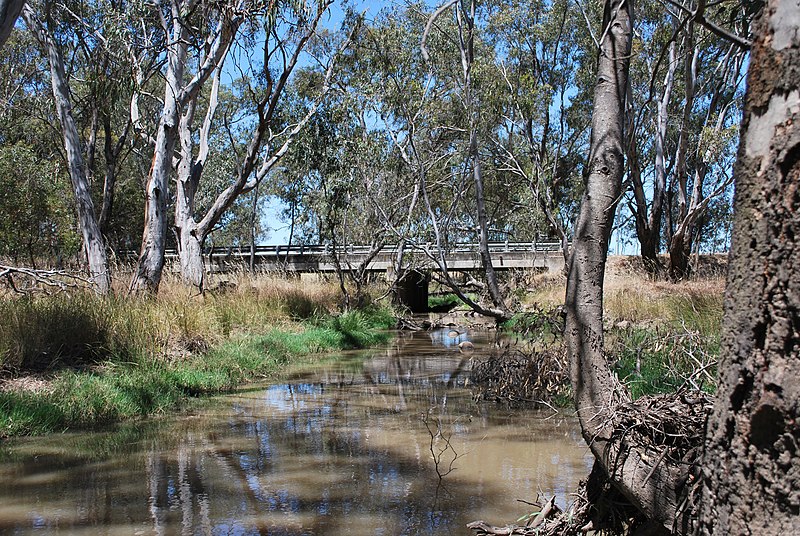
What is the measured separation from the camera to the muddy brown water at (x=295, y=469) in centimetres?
406

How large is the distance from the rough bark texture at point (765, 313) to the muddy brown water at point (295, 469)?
2.38 meters

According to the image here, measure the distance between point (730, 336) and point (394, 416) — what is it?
5.78 metres

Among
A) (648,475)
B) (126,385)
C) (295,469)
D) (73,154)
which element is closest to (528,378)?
(295,469)

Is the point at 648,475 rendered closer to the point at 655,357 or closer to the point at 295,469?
the point at 295,469

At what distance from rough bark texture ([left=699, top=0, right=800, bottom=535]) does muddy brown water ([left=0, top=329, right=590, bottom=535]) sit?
238 cm

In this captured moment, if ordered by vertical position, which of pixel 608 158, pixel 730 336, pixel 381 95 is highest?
pixel 381 95

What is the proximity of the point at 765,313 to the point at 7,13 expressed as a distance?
579 centimetres

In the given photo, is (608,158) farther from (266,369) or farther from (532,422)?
(266,369)

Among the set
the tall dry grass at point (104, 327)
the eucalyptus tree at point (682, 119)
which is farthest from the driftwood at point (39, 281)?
the eucalyptus tree at point (682, 119)

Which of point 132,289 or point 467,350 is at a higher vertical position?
point 132,289

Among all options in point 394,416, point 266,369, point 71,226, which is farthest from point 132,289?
point 71,226

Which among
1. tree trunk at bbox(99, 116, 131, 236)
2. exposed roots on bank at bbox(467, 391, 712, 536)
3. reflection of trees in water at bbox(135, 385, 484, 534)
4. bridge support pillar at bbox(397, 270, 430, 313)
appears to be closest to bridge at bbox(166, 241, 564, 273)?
bridge support pillar at bbox(397, 270, 430, 313)

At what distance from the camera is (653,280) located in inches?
708

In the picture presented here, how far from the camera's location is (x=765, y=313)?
1.67 m
